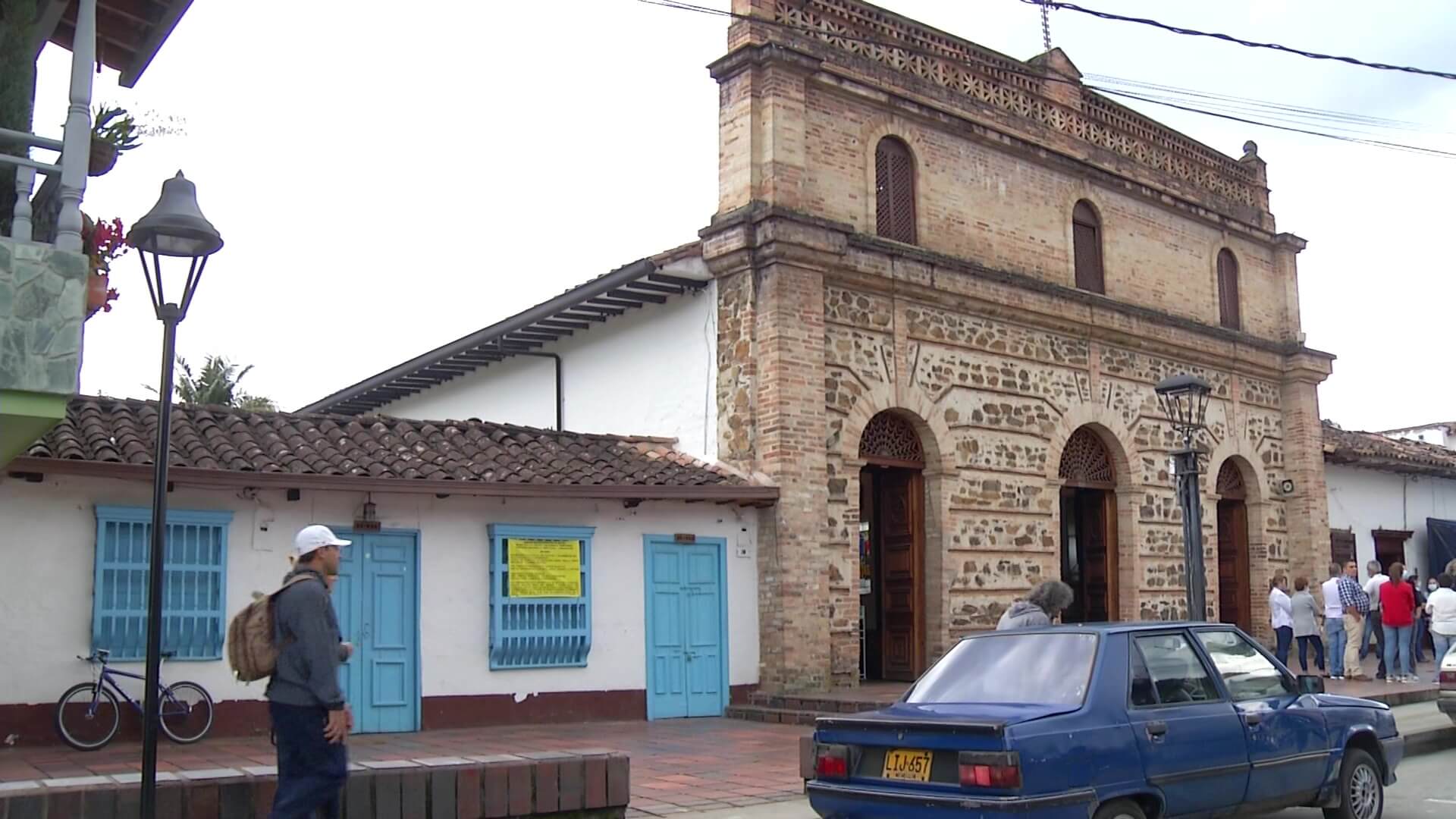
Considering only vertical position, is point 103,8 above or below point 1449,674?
above

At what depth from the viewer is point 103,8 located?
9.41m

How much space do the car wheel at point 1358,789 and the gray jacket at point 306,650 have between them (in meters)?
5.88

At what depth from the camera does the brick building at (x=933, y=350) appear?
49.3 feet

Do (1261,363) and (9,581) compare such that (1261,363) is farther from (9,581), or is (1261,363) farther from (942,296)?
(9,581)

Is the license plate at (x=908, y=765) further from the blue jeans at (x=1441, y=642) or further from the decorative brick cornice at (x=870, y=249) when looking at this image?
the blue jeans at (x=1441, y=642)

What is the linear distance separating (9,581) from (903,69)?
11521mm

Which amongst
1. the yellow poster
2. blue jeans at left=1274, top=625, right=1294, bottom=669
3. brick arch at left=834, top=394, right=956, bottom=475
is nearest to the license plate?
the yellow poster

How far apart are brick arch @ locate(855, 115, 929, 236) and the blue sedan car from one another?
889cm

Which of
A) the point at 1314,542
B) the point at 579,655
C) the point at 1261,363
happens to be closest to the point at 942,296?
the point at 579,655

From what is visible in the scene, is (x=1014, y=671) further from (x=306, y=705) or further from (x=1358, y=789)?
(x=306, y=705)

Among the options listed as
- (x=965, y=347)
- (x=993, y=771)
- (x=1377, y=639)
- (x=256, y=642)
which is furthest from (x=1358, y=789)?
(x=1377, y=639)

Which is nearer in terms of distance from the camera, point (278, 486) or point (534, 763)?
point (534, 763)

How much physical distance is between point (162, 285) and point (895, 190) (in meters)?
10.8

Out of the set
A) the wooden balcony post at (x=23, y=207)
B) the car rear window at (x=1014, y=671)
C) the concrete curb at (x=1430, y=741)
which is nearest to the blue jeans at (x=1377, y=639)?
the concrete curb at (x=1430, y=741)
